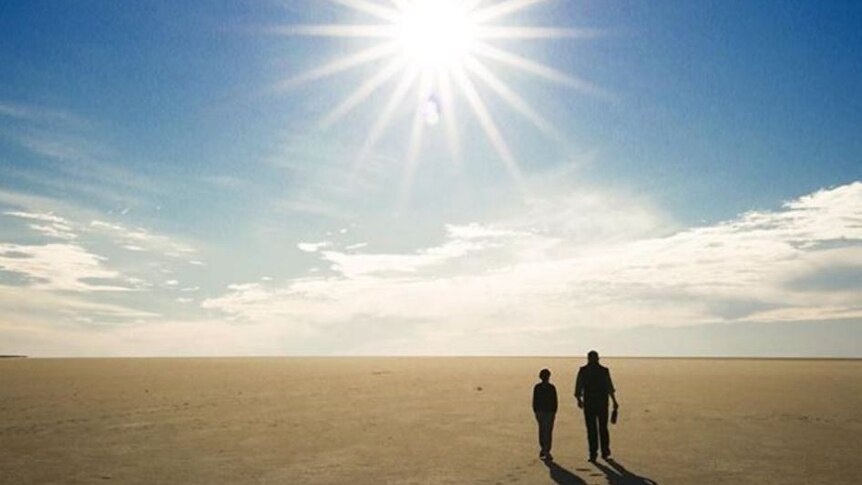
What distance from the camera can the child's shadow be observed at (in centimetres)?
1202

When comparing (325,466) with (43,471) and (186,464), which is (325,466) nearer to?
(186,464)

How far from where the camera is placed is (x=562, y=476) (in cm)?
1262

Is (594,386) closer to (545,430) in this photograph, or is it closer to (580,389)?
(580,389)

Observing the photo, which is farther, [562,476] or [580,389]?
[580,389]

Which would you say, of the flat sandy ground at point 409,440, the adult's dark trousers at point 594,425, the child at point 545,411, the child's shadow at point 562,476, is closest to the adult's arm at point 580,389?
the adult's dark trousers at point 594,425

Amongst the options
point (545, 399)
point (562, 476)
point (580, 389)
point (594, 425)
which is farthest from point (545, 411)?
point (562, 476)

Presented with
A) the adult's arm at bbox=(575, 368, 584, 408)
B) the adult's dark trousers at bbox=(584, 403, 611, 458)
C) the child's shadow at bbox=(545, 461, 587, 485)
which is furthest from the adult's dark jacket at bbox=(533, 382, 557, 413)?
the child's shadow at bbox=(545, 461, 587, 485)

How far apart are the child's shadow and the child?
77 cm

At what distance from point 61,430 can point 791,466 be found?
665 inches

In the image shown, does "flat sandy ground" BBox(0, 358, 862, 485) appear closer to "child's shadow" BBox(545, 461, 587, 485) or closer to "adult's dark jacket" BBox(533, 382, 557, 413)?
"child's shadow" BBox(545, 461, 587, 485)

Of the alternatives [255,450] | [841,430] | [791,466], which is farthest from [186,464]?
[841,430]

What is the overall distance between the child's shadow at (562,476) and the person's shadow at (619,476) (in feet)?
1.67

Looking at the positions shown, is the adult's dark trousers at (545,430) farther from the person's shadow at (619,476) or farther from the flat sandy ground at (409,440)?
the person's shadow at (619,476)

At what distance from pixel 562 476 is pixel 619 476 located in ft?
3.10
